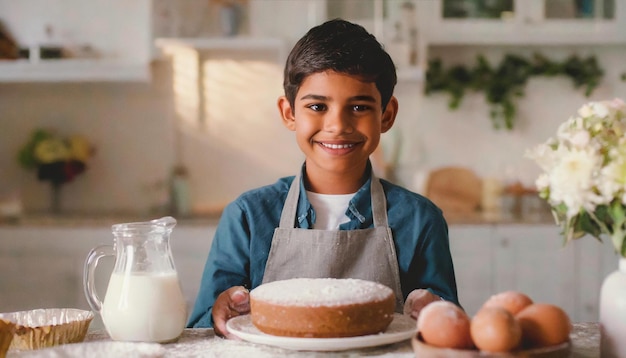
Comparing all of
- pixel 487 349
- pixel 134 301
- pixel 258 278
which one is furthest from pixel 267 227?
pixel 487 349

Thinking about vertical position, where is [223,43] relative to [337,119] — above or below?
above

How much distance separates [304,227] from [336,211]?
0.08m

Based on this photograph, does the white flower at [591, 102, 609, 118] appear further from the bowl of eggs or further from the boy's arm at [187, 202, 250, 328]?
the boy's arm at [187, 202, 250, 328]

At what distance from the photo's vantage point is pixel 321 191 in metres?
1.67

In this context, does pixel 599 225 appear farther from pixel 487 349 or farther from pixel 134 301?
pixel 134 301

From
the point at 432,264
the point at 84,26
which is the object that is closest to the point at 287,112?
the point at 432,264

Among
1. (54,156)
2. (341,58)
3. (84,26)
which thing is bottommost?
(54,156)

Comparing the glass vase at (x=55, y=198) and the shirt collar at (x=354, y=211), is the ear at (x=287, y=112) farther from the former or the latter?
the glass vase at (x=55, y=198)

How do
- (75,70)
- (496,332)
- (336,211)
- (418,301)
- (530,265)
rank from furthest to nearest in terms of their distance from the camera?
1. (75,70)
2. (530,265)
3. (336,211)
4. (418,301)
5. (496,332)

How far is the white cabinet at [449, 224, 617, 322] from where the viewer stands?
11.8 ft

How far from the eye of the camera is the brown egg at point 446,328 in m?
1.03

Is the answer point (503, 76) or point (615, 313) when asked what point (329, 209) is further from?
point (503, 76)

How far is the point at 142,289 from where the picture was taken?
4.01 ft

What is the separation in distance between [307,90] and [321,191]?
0.73 feet
